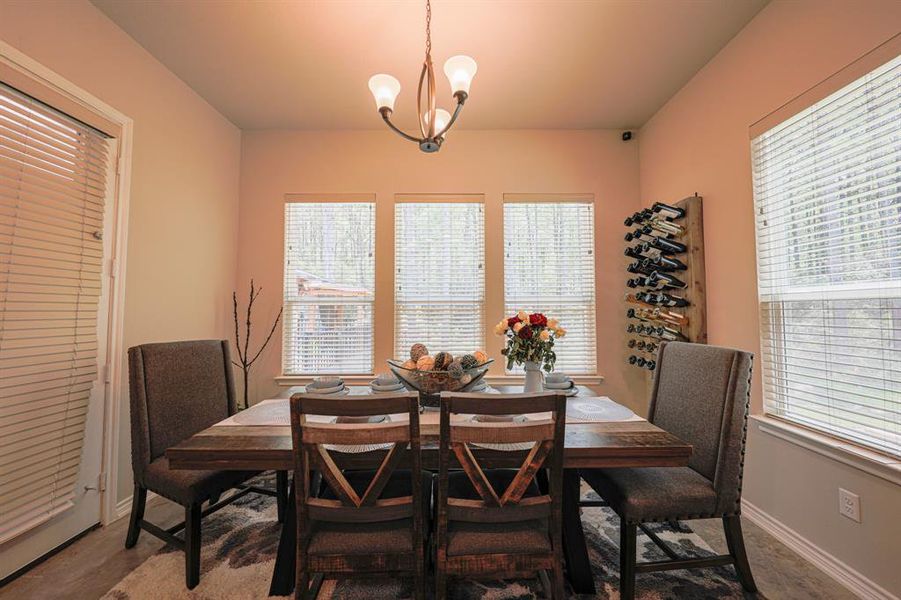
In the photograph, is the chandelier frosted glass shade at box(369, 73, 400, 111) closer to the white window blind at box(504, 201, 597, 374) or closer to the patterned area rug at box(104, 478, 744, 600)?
the white window blind at box(504, 201, 597, 374)

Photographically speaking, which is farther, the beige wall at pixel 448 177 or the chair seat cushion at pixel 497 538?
the beige wall at pixel 448 177

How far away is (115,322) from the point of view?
7.12 ft

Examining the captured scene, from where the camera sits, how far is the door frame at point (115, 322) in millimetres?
2109

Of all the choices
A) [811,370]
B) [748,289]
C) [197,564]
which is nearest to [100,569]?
[197,564]

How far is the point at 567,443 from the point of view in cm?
133

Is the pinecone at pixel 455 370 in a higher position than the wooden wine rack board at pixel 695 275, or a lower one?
lower

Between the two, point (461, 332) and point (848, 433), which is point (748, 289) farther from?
point (461, 332)

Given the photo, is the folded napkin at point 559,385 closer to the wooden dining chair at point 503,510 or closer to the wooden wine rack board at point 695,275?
the wooden dining chair at point 503,510

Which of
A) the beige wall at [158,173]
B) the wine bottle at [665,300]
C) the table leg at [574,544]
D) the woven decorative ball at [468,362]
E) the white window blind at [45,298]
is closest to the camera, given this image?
the table leg at [574,544]

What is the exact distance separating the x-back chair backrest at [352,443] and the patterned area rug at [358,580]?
2.10 ft

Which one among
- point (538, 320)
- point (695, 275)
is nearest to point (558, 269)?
point (695, 275)

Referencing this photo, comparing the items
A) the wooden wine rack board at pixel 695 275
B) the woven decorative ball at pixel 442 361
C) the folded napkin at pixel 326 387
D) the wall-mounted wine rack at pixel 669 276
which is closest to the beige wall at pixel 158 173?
the folded napkin at pixel 326 387

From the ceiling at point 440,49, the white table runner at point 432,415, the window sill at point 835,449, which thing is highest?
the ceiling at point 440,49

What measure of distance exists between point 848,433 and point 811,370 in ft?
1.04
